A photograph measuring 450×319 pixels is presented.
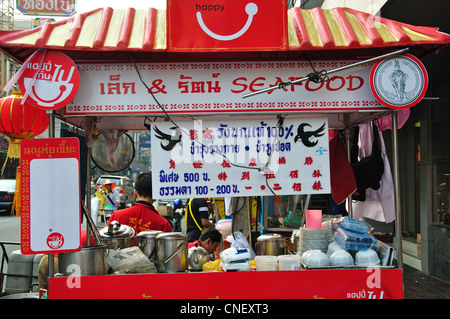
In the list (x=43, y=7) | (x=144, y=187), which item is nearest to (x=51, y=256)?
(x=144, y=187)

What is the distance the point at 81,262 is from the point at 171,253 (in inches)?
30.1

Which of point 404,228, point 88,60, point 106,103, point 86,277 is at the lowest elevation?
point 404,228

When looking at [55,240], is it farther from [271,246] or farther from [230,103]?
[271,246]

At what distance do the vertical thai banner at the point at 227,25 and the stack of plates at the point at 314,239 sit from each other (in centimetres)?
187

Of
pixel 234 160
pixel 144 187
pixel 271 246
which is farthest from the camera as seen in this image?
pixel 144 187

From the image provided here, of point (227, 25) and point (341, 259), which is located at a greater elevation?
point (227, 25)

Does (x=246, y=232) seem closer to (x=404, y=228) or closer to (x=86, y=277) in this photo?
(x=86, y=277)

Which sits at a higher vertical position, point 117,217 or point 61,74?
point 61,74

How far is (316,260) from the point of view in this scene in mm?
3486

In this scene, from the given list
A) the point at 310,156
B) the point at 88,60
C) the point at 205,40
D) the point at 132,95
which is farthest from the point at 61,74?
the point at 310,156

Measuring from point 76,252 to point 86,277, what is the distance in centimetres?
23

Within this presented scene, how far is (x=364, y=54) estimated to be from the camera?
144 inches

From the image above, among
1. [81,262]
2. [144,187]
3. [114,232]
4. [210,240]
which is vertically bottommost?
[210,240]

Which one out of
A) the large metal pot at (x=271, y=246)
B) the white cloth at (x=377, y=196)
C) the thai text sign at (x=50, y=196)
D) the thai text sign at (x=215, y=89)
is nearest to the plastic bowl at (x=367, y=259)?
the large metal pot at (x=271, y=246)
